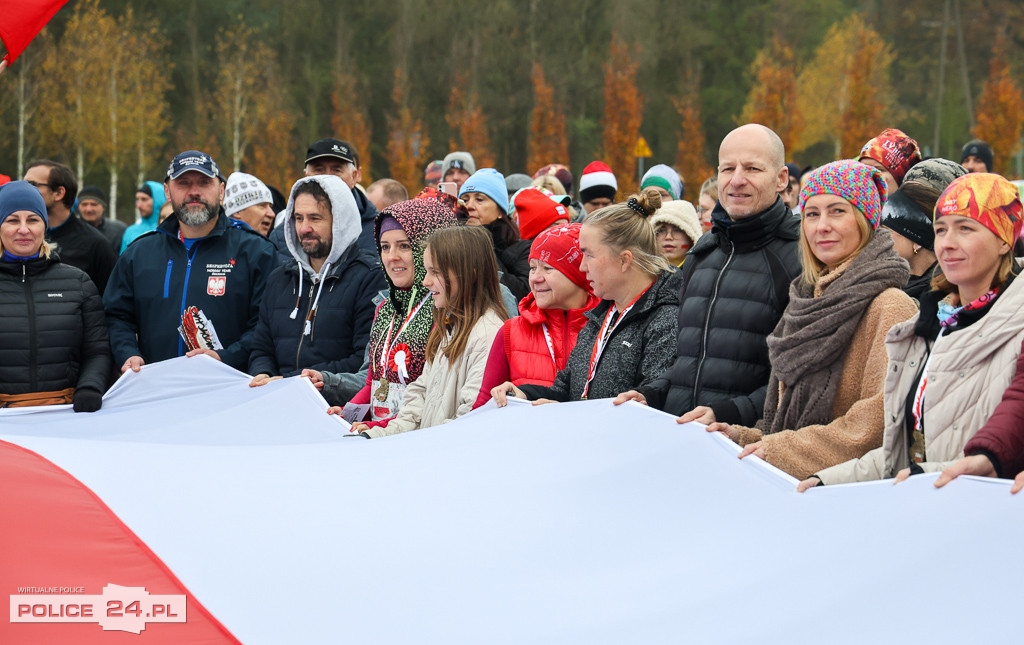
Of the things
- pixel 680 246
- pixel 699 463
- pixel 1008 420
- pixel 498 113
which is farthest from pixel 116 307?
pixel 498 113

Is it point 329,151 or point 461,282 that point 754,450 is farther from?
point 329,151

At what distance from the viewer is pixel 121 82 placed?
4044 centimetres

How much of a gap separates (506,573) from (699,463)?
0.76 meters

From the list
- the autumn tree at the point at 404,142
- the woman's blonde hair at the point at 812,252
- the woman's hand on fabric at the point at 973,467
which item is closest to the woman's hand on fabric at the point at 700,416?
the woman's blonde hair at the point at 812,252

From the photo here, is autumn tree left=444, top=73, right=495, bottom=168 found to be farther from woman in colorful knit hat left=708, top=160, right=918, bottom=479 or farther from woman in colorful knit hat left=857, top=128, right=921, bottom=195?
woman in colorful knit hat left=708, top=160, right=918, bottom=479

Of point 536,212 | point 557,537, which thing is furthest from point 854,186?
point 536,212

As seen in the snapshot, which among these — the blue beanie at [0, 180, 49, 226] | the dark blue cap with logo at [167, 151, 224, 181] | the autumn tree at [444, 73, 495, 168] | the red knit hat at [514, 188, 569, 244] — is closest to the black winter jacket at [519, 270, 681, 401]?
the red knit hat at [514, 188, 569, 244]

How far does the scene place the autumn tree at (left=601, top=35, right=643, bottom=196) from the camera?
36.3m

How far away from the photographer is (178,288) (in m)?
6.86

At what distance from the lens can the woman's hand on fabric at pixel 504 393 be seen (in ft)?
15.1

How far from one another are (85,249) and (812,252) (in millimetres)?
5819

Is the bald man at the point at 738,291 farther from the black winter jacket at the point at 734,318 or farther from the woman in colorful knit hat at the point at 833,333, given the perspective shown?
the woman in colorful knit hat at the point at 833,333

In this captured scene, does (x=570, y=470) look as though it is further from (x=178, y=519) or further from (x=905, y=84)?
(x=905, y=84)

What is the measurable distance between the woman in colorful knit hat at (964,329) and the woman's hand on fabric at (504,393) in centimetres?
159
